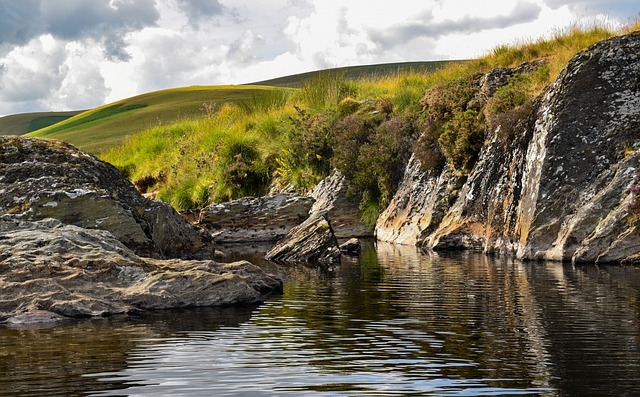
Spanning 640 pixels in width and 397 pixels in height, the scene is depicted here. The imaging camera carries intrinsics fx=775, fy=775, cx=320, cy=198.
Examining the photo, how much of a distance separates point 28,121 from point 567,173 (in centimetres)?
13025

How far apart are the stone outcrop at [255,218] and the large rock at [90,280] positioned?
16495mm

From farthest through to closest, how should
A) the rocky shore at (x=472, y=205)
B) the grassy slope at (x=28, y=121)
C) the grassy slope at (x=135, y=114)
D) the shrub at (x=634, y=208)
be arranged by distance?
the grassy slope at (x=28, y=121), the grassy slope at (x=135, y=114), the shrub at (x=634, y=208), the rocky shore at (x=472, y=205)

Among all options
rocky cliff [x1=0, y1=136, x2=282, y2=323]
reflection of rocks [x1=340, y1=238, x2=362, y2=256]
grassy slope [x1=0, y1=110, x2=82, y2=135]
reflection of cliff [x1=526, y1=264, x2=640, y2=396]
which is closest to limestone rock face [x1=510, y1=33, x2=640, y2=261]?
reflection of cliff [x1=526, y1=264, x2=640, y2=396]

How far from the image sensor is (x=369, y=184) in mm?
35188

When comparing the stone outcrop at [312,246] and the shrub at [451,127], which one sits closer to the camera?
the stone outcrop at [312,246]

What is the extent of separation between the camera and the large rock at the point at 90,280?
12.8 m

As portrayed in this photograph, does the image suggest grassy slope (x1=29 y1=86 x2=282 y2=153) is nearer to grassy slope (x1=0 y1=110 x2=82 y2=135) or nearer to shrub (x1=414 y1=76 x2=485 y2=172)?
grassy slope (x1=0 y1=110 x2=82 y2=135)

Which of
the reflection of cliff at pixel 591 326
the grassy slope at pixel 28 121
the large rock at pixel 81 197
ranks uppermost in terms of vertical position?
the grassy slope at pixel 28 121

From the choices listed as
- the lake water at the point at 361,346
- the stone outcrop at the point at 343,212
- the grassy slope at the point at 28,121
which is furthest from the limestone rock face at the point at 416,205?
the grassy slope at the point at 28,121

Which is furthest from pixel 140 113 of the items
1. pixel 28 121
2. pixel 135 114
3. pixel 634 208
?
pixel 634 208

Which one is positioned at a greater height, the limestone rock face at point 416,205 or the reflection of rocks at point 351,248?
the limestone rock face at point 416,205

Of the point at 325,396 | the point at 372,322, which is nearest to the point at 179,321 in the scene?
the point at 372,322

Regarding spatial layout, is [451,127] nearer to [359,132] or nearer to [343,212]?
[343,212]

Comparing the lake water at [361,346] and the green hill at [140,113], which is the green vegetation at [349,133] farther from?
the green hill at [140,113]
